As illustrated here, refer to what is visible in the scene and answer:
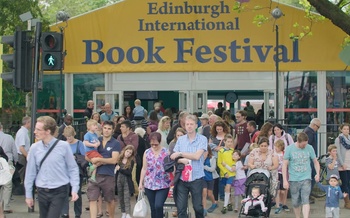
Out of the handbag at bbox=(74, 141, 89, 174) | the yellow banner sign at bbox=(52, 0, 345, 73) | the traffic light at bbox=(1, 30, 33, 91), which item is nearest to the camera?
the handbag at bbox=(74, 141, 89, 174)

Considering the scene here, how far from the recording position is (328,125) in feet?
71.9

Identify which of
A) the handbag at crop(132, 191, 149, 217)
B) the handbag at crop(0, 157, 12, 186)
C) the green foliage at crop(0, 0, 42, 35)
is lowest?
the handbag at crop(132, 191, 149, 217)

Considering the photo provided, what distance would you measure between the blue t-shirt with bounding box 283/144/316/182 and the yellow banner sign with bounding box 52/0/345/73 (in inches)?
408

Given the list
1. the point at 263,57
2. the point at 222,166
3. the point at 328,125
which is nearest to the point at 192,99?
the point at 263,57

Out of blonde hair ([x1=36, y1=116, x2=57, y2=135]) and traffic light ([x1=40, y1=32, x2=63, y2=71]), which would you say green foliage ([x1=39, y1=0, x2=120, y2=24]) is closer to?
traffic light ([x1=40, y1=32, x2=63, y2=71])

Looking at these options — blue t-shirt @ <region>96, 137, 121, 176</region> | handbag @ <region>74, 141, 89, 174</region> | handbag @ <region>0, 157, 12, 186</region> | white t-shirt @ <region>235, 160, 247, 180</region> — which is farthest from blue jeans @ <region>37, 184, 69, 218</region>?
white t-shirt @ <region>235, 160, 247, 180</region>

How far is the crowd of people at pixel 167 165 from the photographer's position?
9.80 meters

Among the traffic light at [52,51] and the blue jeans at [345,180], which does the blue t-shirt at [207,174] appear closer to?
the blue jeans at [345,180]

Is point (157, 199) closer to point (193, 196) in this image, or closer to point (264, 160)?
point (193, 196)

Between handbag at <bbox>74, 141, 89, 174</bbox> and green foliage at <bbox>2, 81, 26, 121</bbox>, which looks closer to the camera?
handbag at <bbox>74, 141, 89, 174</bbox>

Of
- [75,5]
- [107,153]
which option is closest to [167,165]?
[107,153]

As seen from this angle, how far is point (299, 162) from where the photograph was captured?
43.9 feet

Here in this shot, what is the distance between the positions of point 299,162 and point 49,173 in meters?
5.22

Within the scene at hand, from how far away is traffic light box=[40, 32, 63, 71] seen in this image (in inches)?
580
